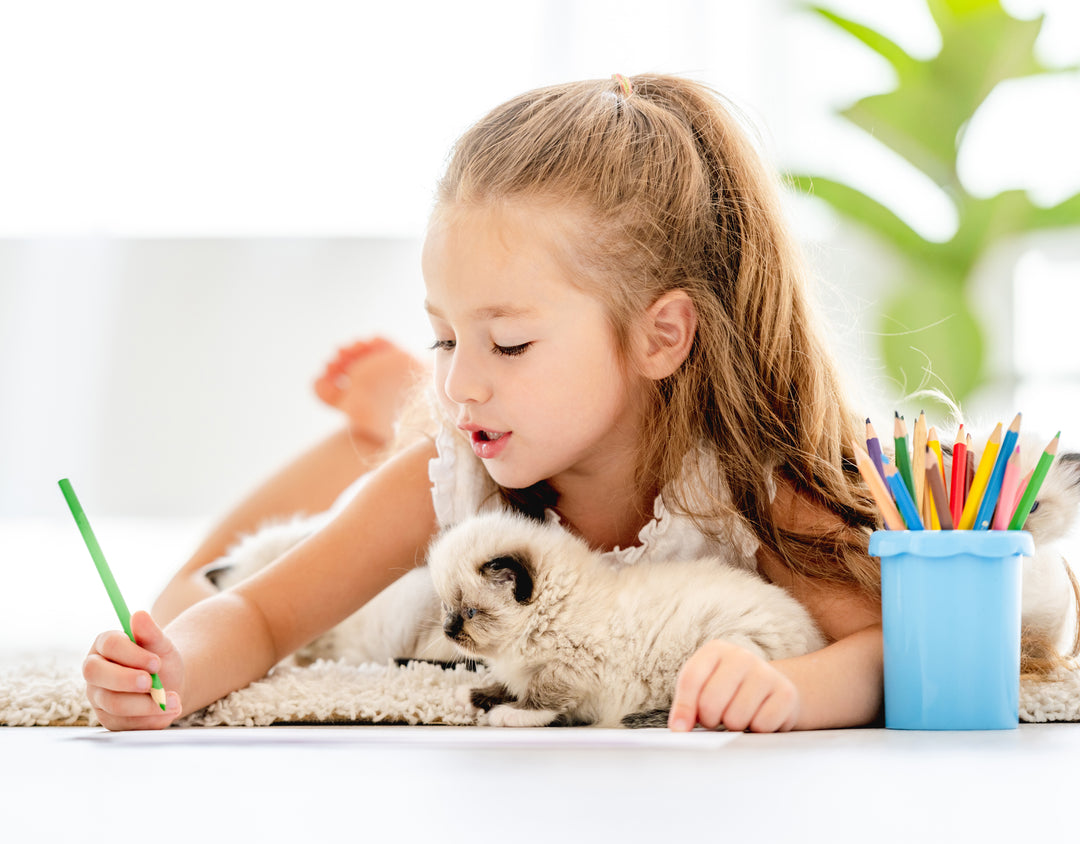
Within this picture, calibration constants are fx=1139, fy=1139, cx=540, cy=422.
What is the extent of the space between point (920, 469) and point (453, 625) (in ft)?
1.31

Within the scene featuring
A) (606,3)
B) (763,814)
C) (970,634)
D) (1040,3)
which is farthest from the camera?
(606,3)

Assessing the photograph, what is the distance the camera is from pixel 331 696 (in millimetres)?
974

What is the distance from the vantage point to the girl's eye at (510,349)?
1.05 m

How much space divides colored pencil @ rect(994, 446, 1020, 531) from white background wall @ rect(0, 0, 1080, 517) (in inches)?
82.5

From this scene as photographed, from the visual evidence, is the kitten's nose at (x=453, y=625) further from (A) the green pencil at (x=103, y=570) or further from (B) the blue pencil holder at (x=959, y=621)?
(B) the blue pencil holder at (x=959, y=621)

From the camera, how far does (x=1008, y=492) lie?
84 cm

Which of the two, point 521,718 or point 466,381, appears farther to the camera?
point 466,381

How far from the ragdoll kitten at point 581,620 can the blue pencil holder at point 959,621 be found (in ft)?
0.39

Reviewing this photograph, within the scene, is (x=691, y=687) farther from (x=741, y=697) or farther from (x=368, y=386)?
(x=368, y=386)

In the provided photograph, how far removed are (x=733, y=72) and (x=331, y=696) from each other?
247 centimetres

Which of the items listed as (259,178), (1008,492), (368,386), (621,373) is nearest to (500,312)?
(621,373)

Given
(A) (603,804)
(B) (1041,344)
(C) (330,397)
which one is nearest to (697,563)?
(A) (603,804)

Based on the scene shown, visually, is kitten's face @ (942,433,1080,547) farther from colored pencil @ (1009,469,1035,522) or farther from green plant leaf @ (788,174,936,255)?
green plant leaf @ (788,174,936,255)

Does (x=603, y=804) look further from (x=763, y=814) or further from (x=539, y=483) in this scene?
(x=539, y=483)
